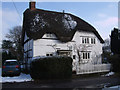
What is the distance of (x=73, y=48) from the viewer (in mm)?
20953

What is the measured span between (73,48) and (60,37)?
2.98 metres

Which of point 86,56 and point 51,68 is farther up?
point 86,56

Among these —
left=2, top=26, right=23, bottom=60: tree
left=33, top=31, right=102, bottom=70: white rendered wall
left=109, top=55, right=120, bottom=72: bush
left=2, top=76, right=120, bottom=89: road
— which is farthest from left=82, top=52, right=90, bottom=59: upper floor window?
left=2, top=26, right=23, bottom=60: tree

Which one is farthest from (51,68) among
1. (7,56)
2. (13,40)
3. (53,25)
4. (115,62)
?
(13,40)

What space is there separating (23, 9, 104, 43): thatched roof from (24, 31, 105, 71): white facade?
2.45ft

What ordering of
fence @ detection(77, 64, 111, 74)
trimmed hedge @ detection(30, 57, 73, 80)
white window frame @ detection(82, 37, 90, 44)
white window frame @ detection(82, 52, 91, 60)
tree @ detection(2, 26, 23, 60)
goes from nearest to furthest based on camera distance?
trimmed hedge @ detection(30, 57, 73, 80), fence @ detection(77, 64, 111, 74), white window frame @ detection(82, 52, 91, 60), white window frame @ detection(82, 37, 90, 44), tree @ detection(2, 26, 23, 60)

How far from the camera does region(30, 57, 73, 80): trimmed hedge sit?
12.0 metres

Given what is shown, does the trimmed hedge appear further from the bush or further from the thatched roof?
the bush

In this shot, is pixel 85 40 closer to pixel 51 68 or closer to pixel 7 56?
pixel 51 68

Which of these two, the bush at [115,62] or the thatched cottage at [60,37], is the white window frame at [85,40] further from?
the bush at [115,62]

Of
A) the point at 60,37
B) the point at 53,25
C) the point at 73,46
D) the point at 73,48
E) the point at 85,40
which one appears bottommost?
the point at 73,48

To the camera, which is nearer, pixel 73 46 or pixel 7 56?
pixel 73 46

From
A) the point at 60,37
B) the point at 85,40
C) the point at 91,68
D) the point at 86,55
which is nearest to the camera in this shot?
the point at 91,68

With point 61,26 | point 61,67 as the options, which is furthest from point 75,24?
point 61,67
